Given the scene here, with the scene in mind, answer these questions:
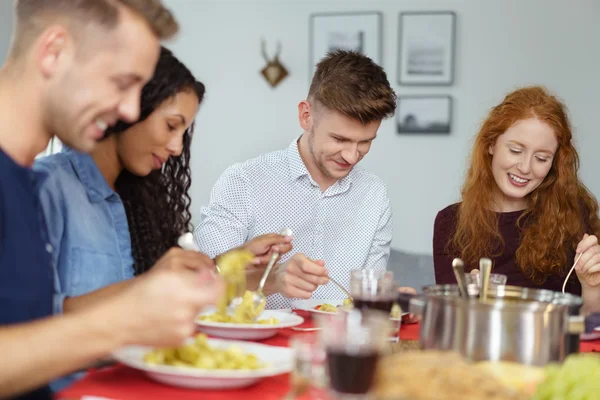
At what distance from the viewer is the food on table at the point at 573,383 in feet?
3.58

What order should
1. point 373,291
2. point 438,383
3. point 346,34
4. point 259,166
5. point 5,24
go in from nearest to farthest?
point 438,383
point 373,291
point 259,166
point 346,34
point 5,24

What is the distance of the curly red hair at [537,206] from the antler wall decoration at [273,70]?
6.81 ft

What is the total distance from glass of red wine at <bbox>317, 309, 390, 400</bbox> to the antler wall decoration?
399 centimetres

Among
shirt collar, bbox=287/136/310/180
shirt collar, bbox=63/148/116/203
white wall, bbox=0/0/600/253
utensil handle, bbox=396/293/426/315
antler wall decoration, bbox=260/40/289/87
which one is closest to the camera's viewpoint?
utensil handle, bbox=396/293/426/315

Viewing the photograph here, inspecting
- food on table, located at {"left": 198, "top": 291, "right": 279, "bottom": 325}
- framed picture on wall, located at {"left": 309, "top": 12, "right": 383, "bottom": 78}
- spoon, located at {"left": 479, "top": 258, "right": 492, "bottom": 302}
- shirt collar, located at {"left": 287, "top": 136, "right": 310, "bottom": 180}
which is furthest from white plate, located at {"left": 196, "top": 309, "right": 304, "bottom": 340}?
framed picture on wall, located at {"left": 309, "top": 12, "right": 383, "bottom": 78}

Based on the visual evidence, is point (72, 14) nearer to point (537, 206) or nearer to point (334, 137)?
point (334, 137)

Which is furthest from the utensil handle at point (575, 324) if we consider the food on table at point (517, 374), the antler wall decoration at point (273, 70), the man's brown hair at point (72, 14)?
the antler wall decoration at point (273, 70)

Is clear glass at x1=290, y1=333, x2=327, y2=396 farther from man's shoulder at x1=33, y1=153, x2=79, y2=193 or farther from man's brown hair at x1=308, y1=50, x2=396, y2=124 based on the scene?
man's brown hair at x1=308, y1=50, x2=396, y2=124

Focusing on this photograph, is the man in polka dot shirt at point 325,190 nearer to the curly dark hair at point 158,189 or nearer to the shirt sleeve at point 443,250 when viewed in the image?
the shirt sleeve at point 443,250

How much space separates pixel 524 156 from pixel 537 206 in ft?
0.86

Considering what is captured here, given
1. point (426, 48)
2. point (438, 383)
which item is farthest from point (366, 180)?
point (438, 383)

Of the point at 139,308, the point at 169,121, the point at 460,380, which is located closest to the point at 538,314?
the point at 460,380

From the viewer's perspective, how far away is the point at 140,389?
1227mm

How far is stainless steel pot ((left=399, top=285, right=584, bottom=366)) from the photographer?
4.29 ft
